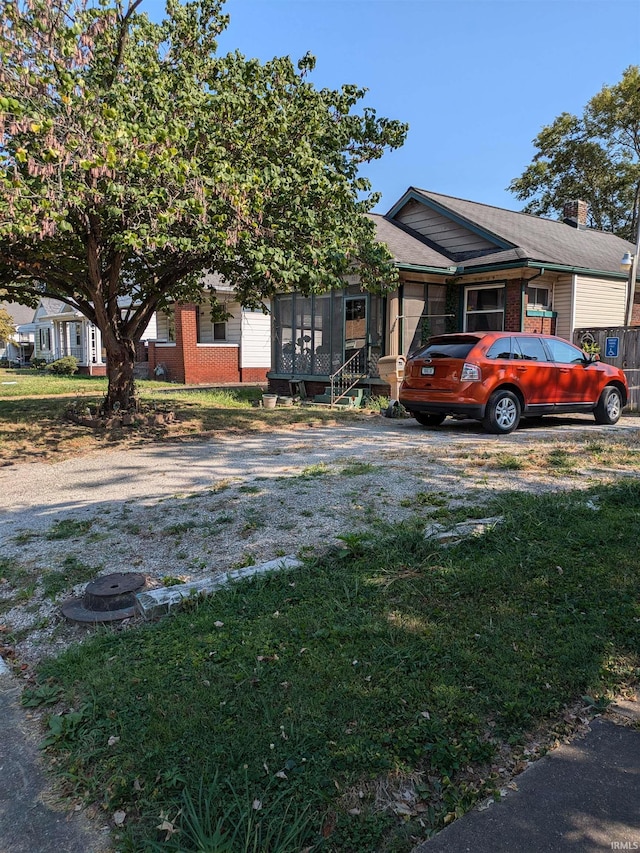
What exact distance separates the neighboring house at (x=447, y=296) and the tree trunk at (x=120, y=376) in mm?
6809

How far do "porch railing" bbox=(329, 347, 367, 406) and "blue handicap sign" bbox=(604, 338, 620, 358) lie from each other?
6142mm

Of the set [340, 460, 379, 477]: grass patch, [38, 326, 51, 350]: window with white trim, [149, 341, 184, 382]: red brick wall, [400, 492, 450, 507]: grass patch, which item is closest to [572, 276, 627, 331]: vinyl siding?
[340, 460, 379, 477]: grass patch

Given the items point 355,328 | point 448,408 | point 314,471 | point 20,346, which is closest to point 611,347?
point 355,328

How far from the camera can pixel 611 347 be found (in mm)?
15523

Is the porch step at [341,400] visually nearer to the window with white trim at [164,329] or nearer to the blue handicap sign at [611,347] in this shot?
the blue handicap sign at [611,347]

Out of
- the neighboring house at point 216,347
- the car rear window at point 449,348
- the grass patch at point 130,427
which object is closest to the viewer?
the grass patch at point 130,427

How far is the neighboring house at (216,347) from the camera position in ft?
76.6

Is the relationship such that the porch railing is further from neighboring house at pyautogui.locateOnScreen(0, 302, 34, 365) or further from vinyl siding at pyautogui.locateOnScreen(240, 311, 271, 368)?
neighboring house at pyautogui.locateOnScreen(0, 302, 34, 365)

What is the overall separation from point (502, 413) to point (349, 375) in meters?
6.94

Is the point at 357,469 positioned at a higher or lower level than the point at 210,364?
lower

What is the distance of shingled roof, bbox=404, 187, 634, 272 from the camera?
16.1 m

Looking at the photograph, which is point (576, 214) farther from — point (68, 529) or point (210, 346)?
point (68, 529)

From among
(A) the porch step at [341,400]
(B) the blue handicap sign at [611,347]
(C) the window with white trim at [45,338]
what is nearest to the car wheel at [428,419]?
(A) the porch step at [341,400]

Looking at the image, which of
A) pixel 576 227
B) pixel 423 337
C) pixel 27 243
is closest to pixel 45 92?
pixel 27 243
